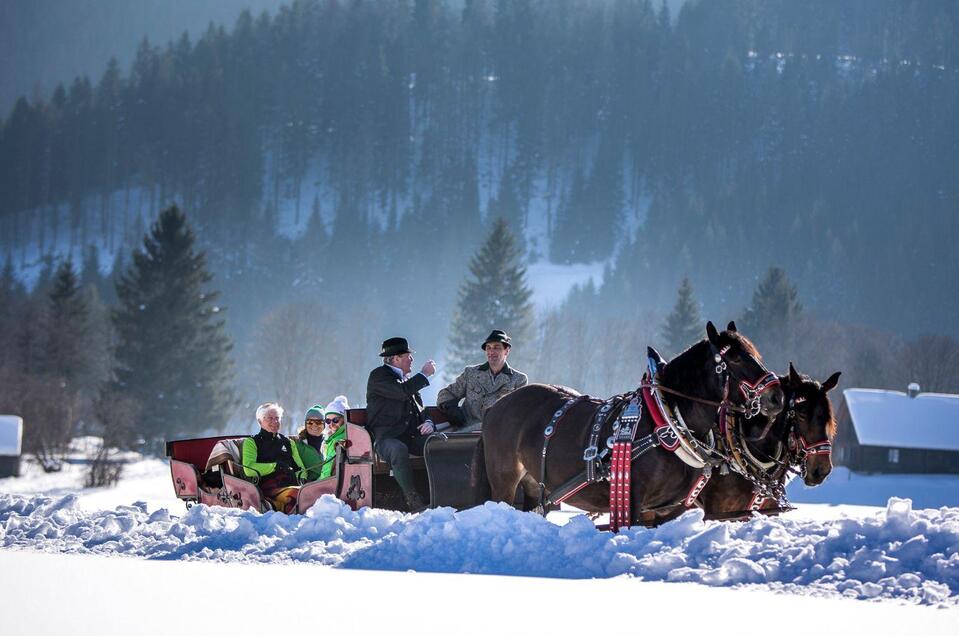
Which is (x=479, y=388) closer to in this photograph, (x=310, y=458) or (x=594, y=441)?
(x=310, y=458)

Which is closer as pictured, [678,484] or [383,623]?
[383,623]

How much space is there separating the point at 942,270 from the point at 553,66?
7582 centimetres

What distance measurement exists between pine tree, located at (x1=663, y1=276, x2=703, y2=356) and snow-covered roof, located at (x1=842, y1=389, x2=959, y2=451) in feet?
78.6

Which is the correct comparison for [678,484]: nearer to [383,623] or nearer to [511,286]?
[383,623]

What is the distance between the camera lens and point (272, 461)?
12.5 m

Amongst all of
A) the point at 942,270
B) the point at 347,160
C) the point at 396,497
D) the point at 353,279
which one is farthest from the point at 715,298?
the point at 396,497

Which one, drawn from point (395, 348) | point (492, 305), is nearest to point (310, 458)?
point (395, 348)

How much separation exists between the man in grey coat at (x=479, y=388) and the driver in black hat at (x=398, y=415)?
312 millimetres

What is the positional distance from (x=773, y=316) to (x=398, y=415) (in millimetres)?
68766

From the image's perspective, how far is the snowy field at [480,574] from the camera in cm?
610

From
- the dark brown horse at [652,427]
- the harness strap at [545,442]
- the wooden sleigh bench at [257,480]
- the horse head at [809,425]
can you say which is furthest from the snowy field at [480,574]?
the wooden sleigh bench at [257,480]

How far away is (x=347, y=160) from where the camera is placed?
15750 centimetres

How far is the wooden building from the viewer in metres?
46.2

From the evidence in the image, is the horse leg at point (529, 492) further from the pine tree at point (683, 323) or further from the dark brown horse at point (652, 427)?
the pine tree at point (683, 323)
